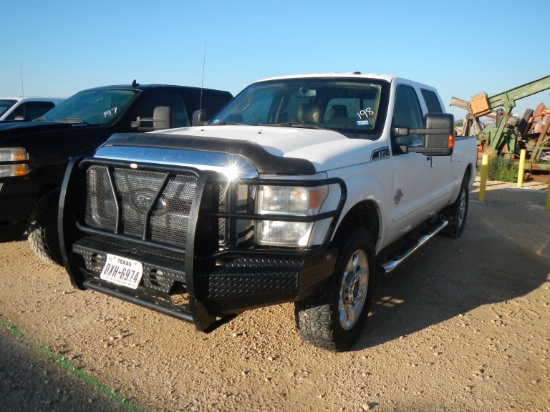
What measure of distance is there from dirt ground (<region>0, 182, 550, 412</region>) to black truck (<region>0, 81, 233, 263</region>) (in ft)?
1.99

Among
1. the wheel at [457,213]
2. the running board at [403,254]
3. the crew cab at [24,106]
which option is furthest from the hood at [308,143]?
the crew cab at [24,106]

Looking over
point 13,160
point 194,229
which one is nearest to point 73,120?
point 13,160

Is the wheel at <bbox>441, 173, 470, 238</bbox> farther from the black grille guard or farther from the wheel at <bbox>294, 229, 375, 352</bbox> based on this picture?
the black grille guard

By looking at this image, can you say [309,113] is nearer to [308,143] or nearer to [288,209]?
[308,143]

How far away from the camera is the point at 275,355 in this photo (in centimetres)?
334

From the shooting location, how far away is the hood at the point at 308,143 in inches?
119

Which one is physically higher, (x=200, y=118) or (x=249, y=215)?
(x=200, y=118)

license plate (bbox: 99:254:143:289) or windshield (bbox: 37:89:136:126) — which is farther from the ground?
windshield (bbox: 37:89:136:126)

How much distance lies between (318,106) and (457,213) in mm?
3220

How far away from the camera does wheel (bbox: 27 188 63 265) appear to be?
429 cm

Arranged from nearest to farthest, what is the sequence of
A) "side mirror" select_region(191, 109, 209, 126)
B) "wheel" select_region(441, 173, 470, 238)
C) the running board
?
the running board → "side mirror" select_region(191, 109, 209, 126) → "wheel" select_region(441, 173, 470, 238)

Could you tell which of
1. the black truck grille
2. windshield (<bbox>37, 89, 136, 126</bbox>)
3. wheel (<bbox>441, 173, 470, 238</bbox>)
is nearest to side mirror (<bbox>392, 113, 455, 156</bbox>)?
the black truck grille

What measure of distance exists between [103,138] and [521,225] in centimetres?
627

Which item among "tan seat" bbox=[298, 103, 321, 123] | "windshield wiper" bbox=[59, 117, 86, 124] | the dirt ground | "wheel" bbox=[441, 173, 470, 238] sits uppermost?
"tan seat" bbox=[298, 103, 321, 123]
